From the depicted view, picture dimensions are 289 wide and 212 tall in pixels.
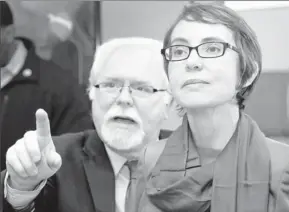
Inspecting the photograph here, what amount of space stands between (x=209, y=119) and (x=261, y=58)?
0.47ft

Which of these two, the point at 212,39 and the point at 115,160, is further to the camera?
the point at 115,160

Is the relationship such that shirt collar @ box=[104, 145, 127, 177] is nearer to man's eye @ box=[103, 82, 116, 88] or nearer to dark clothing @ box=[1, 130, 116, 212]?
dark clothing @ box=[1, 130, 116, 212]

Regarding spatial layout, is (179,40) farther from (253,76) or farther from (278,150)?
(278,150)

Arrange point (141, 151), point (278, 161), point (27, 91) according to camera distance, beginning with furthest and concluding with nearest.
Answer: point (27, 91), point (141, 151), point (278, 161)

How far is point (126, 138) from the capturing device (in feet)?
2.49

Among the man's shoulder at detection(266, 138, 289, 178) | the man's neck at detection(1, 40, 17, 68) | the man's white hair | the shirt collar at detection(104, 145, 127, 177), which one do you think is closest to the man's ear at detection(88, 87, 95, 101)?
the man's white hair

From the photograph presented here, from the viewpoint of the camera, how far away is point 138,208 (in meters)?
0.72

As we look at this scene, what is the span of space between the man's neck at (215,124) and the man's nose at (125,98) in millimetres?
122

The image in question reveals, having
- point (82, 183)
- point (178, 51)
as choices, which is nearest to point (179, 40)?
point (178, 51)

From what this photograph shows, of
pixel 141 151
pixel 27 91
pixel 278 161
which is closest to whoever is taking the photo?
pixel 278 161

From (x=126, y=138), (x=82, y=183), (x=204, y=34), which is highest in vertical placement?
(x=204, y=34)

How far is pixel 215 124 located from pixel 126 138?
0.18m

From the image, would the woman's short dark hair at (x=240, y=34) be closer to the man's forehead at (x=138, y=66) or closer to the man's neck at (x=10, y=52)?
the man's forehead at (x=138, y=66)

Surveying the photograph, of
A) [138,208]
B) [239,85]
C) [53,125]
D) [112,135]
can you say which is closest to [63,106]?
[53,125]
